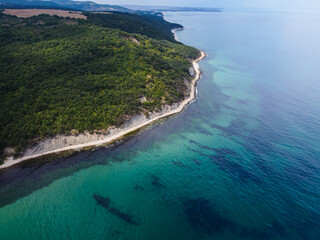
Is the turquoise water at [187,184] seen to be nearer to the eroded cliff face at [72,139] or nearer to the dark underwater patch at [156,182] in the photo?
the dark underwater patch at [156,182]

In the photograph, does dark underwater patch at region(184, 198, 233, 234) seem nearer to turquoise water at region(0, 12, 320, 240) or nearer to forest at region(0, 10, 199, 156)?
turquoise water at region(0, 12, 320, 240)

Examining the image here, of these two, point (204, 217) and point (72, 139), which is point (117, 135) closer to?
point (72, 139)

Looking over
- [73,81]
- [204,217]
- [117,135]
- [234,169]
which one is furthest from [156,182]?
[73,81]


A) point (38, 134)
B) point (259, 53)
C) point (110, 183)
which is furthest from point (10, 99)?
point (259, 53)

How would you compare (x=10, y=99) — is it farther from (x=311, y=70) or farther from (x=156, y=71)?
(x=311, y=70)

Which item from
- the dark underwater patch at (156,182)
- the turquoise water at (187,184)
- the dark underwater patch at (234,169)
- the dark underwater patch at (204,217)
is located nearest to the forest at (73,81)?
the turquoise water at (187,184)

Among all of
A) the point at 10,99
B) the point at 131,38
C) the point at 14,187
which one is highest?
the point at 131,38
